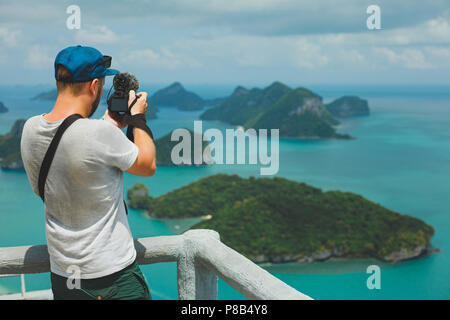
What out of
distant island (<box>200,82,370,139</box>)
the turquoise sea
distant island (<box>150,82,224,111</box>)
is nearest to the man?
the turquoise sea

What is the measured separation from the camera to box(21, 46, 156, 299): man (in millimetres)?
1507

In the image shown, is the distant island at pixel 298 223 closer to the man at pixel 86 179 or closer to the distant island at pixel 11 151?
the distant island at pixel 11 151

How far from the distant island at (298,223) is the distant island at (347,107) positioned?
7736 cm

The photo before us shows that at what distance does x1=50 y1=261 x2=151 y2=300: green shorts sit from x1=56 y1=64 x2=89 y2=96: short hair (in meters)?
0.67

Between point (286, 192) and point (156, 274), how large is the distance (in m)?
19.9

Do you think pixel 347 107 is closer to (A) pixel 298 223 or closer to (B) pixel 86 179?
(A) pixel 298 223

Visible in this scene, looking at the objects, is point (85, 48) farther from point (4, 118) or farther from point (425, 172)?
point (4, 118)

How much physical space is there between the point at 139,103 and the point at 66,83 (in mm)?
281

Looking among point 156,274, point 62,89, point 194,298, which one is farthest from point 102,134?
point 156,274

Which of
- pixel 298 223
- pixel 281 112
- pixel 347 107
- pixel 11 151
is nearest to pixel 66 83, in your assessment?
pixel 298 223

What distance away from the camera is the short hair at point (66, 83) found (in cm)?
161

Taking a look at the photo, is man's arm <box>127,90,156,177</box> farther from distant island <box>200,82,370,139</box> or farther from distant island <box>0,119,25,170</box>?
distant island <box>200,82,370,139</box>

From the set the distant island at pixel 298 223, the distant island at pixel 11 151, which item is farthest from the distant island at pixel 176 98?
the distant island at pixel 298 223

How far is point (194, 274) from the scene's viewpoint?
221cm
